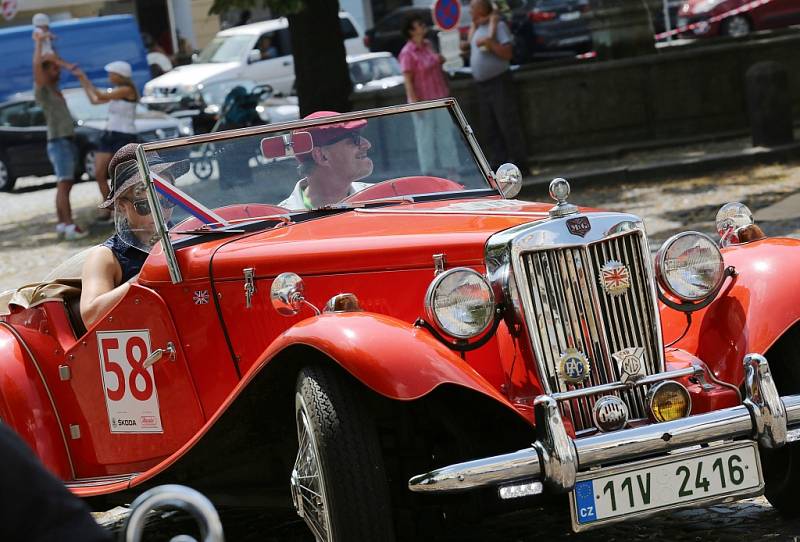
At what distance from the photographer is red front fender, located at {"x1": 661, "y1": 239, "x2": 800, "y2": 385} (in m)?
4.57

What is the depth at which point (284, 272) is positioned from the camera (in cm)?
470

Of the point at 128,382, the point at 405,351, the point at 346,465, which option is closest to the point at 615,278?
the point at 405,351

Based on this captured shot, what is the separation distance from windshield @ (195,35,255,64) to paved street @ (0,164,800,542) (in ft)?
14.7

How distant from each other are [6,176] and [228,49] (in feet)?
20.5

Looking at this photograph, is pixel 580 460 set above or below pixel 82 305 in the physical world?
below

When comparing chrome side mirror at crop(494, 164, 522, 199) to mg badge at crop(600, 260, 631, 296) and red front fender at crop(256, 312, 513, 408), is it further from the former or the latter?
red front fender at crop(256, 312, 513, 408)

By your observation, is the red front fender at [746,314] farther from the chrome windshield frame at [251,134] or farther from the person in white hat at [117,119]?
the person in white hat at [117,119]

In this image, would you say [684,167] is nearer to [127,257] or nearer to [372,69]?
[127,257]

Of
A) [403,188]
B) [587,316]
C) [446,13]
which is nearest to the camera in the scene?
[587,316]

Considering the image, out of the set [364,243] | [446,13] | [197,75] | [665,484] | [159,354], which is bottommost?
[665,484]

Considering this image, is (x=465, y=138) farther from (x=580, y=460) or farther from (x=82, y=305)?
(x=580, y=460)

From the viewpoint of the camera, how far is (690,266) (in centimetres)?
463

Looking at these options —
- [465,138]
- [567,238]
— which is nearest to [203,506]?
[567,238]

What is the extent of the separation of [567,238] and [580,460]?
2.58 ft
